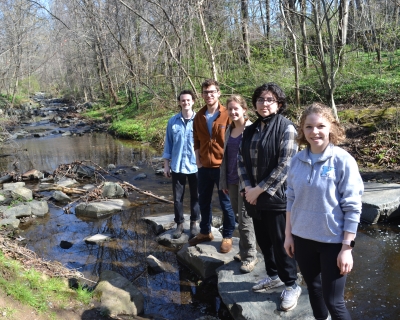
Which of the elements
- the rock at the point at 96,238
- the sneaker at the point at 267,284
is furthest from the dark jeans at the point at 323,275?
the rock at the point at 96,238

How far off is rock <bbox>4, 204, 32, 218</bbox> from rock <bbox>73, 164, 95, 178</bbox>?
280cm

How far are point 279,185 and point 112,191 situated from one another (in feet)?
18.8

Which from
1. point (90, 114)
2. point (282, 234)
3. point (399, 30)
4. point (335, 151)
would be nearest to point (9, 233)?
point (282, 234)

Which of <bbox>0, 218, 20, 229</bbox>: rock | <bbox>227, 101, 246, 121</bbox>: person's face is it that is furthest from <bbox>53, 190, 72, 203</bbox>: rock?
<bbox>227, 101, 246, 121</bbox>: person's face

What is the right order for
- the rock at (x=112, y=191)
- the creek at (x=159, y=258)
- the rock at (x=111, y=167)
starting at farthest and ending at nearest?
the rock at (x=111, y=167)
the rock at (x=112, y=191)
the creek at (x=159, y=258)

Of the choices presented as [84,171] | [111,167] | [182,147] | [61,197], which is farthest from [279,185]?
[111,167]

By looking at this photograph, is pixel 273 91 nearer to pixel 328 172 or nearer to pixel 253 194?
pixel 253 194

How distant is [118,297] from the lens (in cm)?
390

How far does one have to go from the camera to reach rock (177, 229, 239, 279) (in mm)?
4516

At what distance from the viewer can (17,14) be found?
1969 centimetres

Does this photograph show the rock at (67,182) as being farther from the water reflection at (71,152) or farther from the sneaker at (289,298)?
the sneaker at (289,298)

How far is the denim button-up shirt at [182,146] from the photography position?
495 cm

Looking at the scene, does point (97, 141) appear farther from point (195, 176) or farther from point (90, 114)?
point (195, 176)

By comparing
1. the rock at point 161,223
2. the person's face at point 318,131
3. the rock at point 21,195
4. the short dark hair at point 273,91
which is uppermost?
the short dark hair at point 273,91
